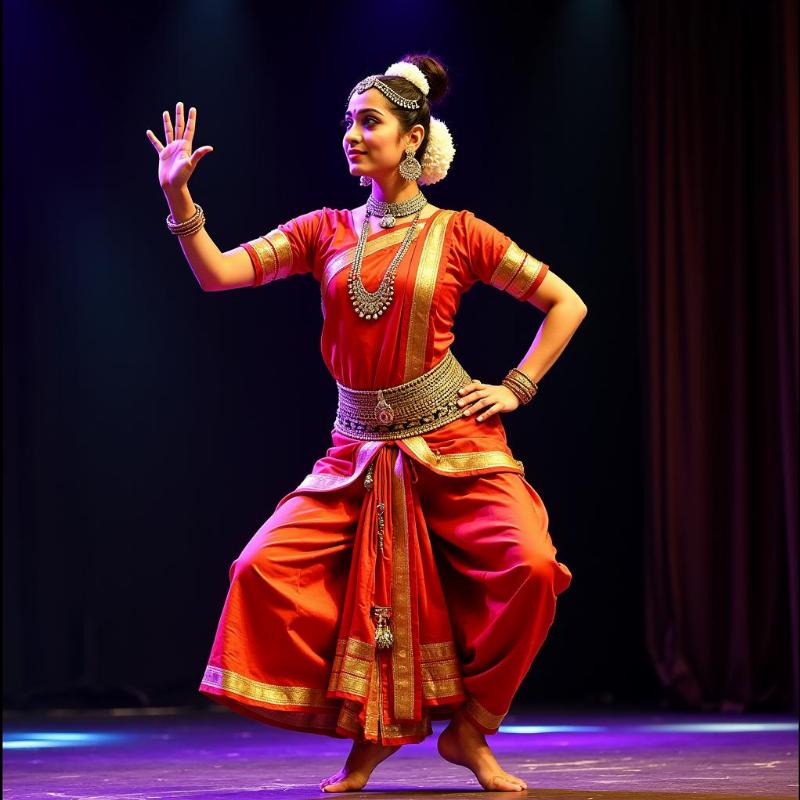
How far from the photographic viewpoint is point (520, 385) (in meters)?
2.98

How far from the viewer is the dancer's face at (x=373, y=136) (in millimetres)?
2914

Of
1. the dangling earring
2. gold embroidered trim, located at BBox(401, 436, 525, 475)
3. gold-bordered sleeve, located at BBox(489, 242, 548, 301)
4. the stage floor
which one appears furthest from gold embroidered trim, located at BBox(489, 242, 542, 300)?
the stage floor

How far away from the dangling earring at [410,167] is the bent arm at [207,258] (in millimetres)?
378

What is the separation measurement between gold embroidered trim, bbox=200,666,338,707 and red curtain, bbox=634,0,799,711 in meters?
2.87

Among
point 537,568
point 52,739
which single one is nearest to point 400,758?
point 537,568

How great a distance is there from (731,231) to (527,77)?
1.02m

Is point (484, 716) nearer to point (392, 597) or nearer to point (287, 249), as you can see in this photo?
point (392, 597)

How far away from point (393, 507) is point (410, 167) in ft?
2.38

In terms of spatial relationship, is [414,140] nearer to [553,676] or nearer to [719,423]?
[719,423]

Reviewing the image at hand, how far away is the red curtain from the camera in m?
5.29

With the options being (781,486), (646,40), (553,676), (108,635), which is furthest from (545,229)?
(108,635)

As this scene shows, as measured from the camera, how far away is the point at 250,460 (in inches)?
215

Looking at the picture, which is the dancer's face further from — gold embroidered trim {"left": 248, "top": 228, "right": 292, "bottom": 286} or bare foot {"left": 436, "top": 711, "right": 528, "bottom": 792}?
bare foot {"left": 436, "top": 711, "right": 528, "bottom": 792}

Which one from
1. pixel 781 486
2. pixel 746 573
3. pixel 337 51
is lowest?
pixel 746 573
